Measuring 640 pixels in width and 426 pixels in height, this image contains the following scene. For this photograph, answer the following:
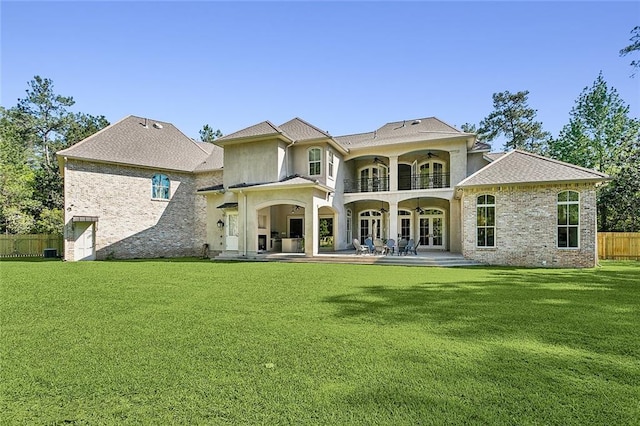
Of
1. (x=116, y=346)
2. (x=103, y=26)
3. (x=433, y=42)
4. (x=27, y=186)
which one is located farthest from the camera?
(x=27, y=186)

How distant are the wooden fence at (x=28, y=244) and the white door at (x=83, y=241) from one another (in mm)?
4978

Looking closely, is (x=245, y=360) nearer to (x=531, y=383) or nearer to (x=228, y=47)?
(x=531, y=383)

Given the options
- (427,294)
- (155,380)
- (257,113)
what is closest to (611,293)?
(427,294)

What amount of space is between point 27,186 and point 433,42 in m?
35.5

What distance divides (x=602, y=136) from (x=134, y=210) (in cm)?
3728

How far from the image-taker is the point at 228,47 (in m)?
Result: 13.0

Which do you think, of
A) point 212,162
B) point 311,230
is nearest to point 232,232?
point 311,230

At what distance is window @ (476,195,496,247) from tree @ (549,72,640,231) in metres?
16.2

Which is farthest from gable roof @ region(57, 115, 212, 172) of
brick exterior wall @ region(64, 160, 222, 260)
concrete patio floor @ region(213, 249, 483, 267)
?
concrete patio floor @ region(213, 249, 483, 267)

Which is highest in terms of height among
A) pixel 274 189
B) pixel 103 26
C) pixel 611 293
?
pixel 103 26

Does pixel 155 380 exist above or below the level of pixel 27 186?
below

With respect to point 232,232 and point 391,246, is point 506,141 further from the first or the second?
point 232,232

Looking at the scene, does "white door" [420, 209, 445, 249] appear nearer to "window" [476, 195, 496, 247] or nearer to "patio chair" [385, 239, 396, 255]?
"patio chair" [385, 239, 396, 255]

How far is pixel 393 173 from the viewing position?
756 inches
